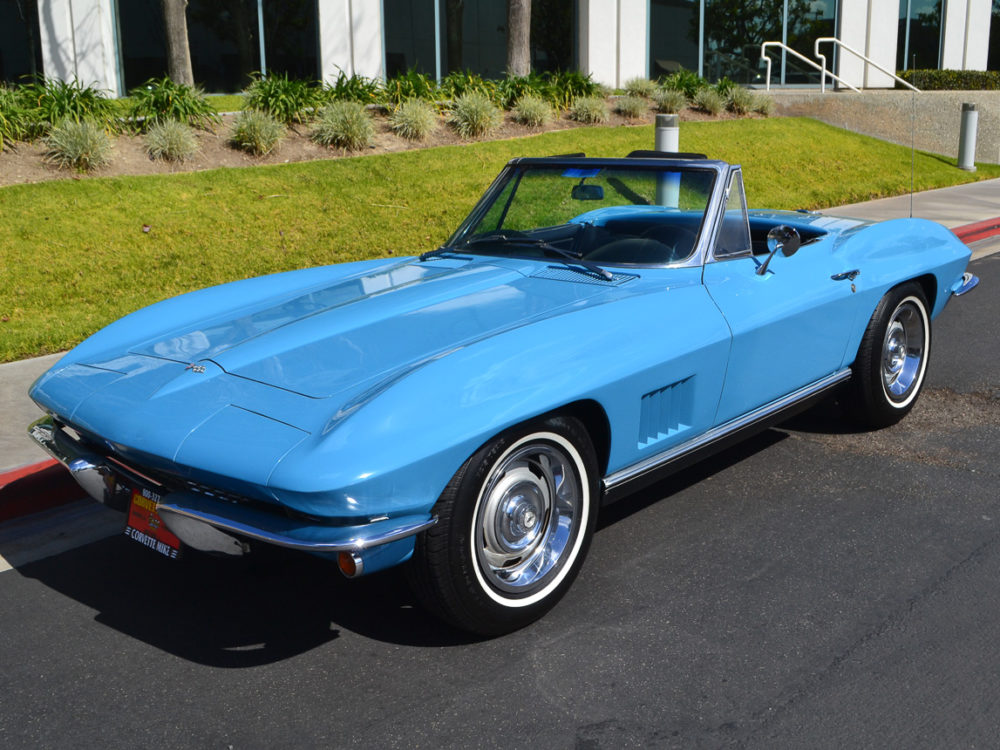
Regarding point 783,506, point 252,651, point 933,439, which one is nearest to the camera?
point 252,651

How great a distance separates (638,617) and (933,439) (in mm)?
2554

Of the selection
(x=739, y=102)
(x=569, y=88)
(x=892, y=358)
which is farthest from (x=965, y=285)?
(x=739, y=102)

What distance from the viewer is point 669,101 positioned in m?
17.6

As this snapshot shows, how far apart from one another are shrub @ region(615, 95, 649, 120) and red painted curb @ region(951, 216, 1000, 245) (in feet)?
19.5

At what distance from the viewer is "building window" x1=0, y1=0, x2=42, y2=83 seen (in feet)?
51.4

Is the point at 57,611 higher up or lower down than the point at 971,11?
lower down

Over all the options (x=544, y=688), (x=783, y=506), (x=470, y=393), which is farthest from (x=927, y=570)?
(x=470, y=393)

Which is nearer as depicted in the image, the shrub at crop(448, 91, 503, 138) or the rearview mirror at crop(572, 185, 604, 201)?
the rearview mirror at crop(572, 185, 604, 201)

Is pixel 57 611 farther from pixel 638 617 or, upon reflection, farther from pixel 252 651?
pixel 638 617

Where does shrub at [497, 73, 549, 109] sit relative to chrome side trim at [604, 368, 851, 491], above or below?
above

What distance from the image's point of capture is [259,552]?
10.1ft

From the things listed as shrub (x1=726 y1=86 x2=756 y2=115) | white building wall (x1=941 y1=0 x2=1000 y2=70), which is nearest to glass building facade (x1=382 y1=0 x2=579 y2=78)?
shrub (x1=726 y1=86 x2=756 y2=115)

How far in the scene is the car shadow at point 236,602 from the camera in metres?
3.37

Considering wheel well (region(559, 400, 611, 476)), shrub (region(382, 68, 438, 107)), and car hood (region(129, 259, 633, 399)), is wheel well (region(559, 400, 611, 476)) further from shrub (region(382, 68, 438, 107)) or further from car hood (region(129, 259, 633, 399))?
shrub (region(382, 68, 438, 107))
